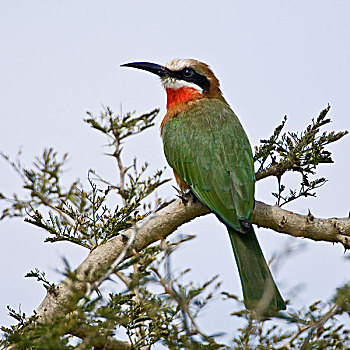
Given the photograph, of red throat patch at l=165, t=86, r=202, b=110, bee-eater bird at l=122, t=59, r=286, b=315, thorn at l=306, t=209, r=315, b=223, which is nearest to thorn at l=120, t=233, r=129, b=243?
bee-eater bird at l=122, t=59, r=286, b=315

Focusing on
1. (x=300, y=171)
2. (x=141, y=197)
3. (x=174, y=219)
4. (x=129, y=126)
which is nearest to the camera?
(x=129, y=126)

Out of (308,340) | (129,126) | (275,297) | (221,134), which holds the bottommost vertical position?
(308,340)

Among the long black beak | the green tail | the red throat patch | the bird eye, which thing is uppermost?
the long black beak

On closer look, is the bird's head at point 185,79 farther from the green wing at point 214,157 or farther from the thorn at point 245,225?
the thorn at point 245,225

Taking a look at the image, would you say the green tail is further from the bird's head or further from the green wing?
the bird's head

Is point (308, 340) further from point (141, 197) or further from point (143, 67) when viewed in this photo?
point (143, 67)

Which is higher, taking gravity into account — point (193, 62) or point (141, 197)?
point (193, 62)

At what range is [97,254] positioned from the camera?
3.04 meters

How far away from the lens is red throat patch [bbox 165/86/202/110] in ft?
15.7

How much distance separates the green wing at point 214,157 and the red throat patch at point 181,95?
0.66ft

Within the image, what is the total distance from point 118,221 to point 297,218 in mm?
1118

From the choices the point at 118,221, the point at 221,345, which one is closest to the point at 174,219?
the point at 118,221

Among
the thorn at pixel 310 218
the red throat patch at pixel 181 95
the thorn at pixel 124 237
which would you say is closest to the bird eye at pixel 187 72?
the red throat patch at pixel 181 95

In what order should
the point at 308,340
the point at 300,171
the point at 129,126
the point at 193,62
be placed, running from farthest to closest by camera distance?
the point at 193,62 < the point at 300,171 < the point at 129,126 < the point at 308,340
